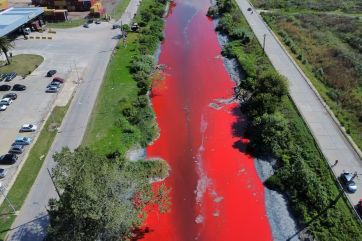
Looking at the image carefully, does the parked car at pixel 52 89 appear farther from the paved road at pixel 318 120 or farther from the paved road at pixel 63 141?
the paved road at pixel 318 120

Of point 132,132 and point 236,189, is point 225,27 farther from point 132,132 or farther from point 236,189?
point 236,189

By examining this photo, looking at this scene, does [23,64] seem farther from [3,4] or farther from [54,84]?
[3,4]

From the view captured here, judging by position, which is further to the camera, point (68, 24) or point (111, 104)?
point (68, 24)

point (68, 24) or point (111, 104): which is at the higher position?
point (68, 24)

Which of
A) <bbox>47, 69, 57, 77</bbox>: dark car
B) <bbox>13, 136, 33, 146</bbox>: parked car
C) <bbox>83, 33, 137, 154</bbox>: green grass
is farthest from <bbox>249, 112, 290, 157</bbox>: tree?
<bbox>47, 69, 57, 77</bbox>: dark car

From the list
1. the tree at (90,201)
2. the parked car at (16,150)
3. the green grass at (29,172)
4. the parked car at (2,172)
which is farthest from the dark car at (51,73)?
the tree at (90,201)

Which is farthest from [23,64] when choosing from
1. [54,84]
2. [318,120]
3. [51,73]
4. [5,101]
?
[318,120]

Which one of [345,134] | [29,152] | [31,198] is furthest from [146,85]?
[345,134]
